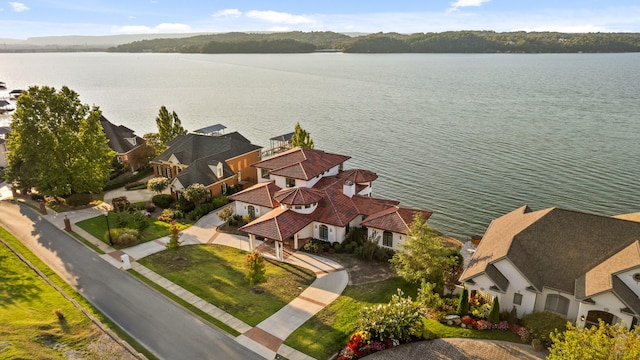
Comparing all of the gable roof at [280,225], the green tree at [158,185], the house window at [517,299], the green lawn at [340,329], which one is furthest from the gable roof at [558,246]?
the green tree at [158,185]

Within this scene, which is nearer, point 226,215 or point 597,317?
point 597,317

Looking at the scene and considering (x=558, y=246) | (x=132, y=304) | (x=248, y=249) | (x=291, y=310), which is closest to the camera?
(x=558, y=246)

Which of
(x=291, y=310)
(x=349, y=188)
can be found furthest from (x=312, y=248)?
(x=291, y=310)

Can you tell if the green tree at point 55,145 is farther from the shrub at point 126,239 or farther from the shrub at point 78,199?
the shrub at point 126,239

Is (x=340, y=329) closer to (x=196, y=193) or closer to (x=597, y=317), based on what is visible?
A: (x=597, y=317)

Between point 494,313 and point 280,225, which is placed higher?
point 280,225

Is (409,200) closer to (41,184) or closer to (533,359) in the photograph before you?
(533,359)

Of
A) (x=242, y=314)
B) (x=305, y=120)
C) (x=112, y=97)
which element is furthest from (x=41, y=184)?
(x=112, y=97)

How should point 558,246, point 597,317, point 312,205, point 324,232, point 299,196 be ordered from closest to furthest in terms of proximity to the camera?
point 597,317
point 558,246
point 324,232
point 299,196
point 312,205
